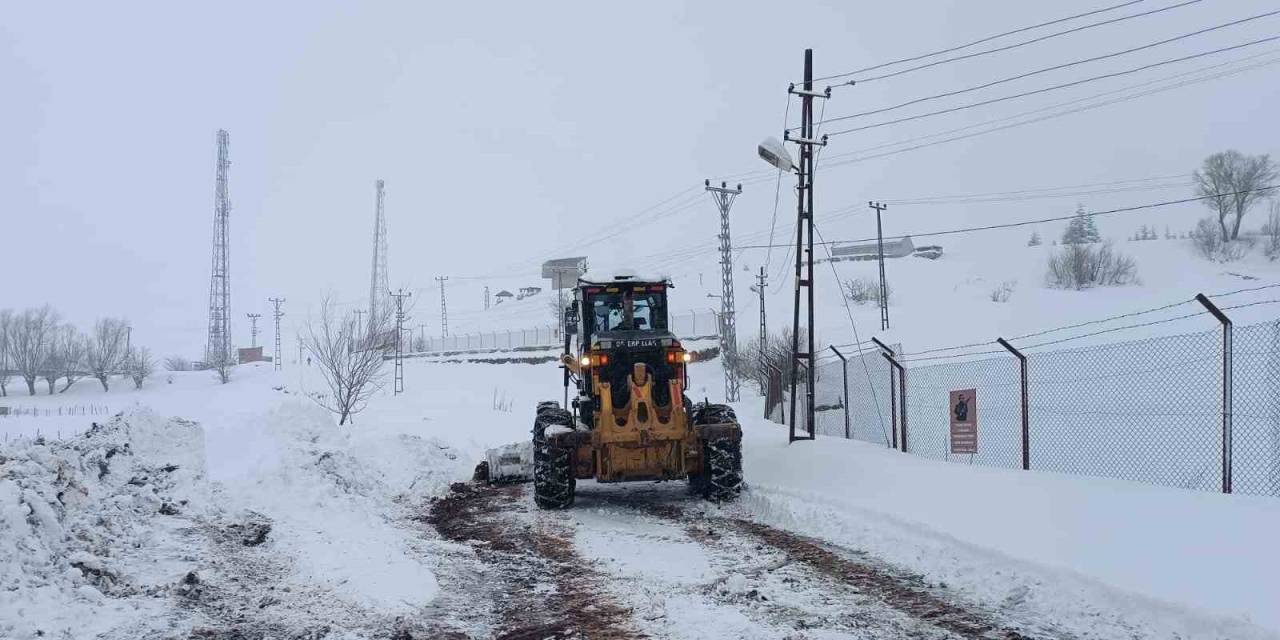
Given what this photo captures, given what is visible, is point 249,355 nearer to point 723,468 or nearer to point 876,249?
point 876,249

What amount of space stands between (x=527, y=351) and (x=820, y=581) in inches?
2187

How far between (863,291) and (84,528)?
58.6 m

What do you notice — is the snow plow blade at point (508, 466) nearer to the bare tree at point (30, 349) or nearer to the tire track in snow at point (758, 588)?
the tire track in snow at point (758, 588)

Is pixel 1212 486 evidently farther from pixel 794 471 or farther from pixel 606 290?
pixel 606 290

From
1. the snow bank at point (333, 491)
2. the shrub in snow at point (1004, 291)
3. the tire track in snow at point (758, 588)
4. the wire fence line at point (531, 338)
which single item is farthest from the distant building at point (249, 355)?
the tire track in snow at point (758, 588)

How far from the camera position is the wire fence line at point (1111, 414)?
1159cm

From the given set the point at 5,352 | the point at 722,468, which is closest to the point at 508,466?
the point at 722,468

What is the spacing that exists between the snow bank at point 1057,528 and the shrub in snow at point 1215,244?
4078 centimetres

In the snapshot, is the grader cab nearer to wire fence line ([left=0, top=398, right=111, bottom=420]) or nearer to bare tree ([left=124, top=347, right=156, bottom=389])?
wire fence line ([left=0, top=398, right=111, bottom=420])

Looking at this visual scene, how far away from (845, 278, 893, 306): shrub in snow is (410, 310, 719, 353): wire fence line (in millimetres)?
9886

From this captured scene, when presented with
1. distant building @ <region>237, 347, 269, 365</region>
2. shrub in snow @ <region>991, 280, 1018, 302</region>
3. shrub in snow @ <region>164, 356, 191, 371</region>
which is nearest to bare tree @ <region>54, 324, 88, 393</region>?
shrub in snow @ <region>164, 356, 191, 371</region>

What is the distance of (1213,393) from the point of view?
66.6 ft

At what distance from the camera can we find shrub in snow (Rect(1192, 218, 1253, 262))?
43.1 meters

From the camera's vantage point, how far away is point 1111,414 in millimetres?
15359
